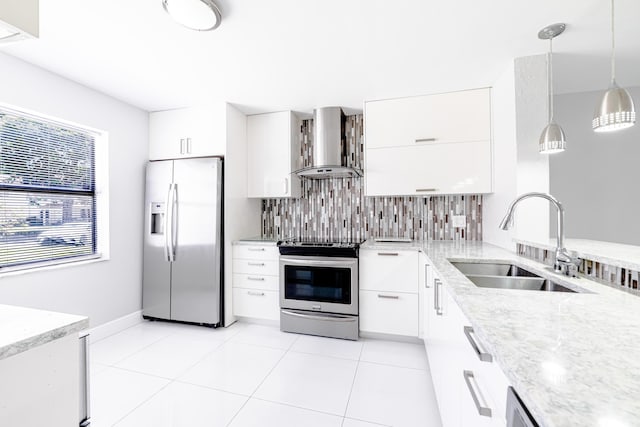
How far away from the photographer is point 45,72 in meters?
2.12

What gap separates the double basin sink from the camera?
1.36 meters

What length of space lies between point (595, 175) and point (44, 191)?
16.2ft

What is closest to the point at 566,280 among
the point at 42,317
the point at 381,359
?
the point at 381,359

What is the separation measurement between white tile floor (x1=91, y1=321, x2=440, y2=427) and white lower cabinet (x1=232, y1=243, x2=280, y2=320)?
0.28m

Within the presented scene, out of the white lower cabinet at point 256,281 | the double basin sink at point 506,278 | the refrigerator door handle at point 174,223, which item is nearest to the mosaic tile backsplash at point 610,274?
the double basin sink at point 506,278

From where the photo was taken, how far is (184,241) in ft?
9.01

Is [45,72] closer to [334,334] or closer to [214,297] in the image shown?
[214,297]

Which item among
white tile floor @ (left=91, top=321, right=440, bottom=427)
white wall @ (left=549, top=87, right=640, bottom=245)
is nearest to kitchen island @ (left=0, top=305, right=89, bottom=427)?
white tile floor @ (left=91, top=321, right=440, bottom=427)

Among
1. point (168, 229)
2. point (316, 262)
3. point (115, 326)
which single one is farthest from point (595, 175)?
point (115, 326)

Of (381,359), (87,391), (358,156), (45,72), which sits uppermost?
(45,72)

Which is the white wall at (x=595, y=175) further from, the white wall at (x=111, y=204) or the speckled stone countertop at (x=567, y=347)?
the white wall at (x=111, y=204)

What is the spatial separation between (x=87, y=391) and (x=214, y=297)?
1.87 m

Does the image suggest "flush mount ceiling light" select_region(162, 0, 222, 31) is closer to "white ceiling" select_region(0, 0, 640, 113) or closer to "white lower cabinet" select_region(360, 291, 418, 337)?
"white ceiling" select_region(0, 0, 640, 113)

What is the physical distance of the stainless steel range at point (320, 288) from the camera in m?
2.47
